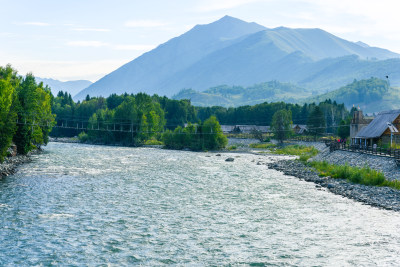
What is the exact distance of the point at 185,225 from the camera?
3219 cm

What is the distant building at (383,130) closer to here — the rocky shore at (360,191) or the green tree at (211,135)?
the rocky shore at (360,191)

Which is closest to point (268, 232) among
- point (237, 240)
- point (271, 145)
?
point (237, 240)

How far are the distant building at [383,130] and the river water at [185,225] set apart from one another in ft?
78.0

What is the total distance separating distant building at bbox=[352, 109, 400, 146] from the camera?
221 ft

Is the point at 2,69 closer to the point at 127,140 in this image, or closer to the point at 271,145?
the point at 127,140

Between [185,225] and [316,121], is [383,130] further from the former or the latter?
[316,121]

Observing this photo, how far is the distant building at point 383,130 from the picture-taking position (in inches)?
2655

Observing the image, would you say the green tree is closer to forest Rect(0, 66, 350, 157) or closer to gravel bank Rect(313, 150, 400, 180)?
forest Rect(0, 66, 350, 157)

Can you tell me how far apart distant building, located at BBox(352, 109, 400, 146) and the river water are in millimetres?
23780

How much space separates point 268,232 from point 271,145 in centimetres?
10257

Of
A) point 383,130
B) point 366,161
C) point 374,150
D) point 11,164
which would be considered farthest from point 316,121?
point 11,164

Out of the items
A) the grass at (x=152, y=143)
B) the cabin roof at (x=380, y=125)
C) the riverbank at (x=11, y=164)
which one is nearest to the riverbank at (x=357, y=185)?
the cabin roof at (x=380, y=125)

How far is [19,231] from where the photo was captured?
2948cm

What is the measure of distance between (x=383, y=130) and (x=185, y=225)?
167 feet
